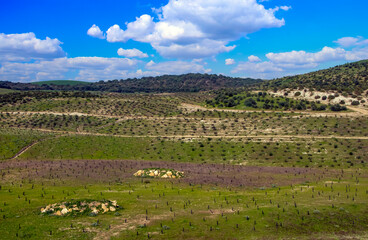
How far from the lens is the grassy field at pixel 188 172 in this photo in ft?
85.3

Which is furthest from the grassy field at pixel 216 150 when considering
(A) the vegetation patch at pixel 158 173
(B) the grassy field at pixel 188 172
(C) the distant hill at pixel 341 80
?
(C) the distant hill at pixel 341 80

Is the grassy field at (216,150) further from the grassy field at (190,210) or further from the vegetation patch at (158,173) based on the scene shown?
the vegetation patch at (158,173)

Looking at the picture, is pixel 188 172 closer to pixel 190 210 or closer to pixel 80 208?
pixel 190 210

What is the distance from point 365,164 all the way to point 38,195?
197 ft

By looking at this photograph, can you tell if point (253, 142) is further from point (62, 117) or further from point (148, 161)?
point (62, 117)

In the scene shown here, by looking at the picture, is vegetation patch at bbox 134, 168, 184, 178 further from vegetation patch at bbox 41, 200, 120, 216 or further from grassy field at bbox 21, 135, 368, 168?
vegetation patch at bbox 41, 200, 120, 216

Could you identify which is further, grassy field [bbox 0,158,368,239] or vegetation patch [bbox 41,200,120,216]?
vegetation patch [bbox 41,200,120,216]

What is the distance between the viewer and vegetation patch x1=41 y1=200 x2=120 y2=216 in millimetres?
28992

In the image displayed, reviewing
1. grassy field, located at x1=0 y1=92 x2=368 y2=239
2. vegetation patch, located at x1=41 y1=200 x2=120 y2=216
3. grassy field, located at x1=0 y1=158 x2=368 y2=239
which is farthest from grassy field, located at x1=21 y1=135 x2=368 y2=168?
vegetation patch, located at x1=41 y1=200 x2=120 y2=216

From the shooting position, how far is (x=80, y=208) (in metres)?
29.6

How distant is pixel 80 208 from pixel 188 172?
83.8 feet

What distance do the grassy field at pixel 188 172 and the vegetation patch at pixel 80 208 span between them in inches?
21.4

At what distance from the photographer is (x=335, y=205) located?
30.1 m

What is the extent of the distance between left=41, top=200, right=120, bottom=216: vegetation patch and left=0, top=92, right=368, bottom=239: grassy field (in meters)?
0.54
